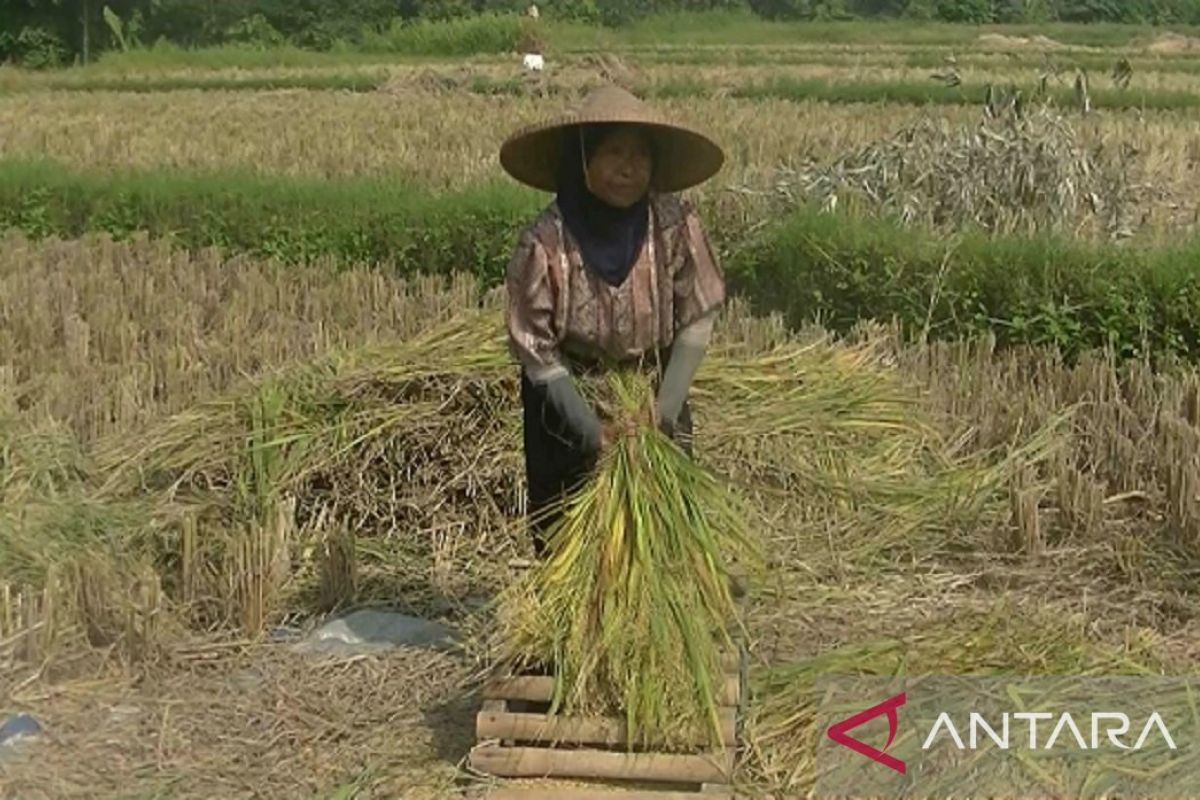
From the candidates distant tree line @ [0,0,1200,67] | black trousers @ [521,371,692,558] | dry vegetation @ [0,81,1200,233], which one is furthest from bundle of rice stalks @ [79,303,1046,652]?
distant tree line @ [0,0,1200,67]

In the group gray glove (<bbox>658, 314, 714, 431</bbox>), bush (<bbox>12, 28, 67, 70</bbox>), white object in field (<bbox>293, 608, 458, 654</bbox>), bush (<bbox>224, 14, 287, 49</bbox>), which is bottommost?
white object in field (<bbox>293, 608, 458, 654</bbox>)

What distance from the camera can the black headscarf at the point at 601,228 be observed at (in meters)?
3.45

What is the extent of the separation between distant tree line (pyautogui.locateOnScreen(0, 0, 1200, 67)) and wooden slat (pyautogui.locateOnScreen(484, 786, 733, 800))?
33840 mm

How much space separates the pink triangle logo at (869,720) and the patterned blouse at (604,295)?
3.13ft

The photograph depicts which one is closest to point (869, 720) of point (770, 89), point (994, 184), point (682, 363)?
point (682, 363)

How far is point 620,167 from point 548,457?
0.72 m

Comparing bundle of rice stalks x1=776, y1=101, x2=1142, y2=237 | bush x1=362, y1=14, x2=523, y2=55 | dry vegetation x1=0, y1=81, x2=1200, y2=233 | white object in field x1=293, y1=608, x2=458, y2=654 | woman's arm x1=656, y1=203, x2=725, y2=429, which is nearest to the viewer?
woman's arm x1=656, y1=203, x2=725, y2=429

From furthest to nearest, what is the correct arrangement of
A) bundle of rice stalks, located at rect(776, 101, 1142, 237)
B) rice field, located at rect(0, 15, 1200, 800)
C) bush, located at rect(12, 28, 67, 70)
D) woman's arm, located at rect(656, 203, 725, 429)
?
bush, located at rect(12, 28, 67, 70) → bundle of rice stalks, located at rect(776, 101, 1142, 237) → rice field, located at rect(0, 15, 1200, 800) → woman's arm, located at rect(656, 203, 725, 429)

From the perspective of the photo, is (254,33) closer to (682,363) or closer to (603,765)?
(682,363)

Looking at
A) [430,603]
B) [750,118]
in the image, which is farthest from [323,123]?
[430,603]

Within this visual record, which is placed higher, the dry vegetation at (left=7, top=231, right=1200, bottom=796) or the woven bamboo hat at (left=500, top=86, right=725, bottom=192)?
the woven bamboo hat at (left=500, top=86, right=725, bottom=192)

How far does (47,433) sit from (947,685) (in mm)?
3203

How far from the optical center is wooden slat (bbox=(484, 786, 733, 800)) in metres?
3.09

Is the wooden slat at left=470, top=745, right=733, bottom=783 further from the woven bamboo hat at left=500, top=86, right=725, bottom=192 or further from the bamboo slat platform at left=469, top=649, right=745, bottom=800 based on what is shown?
the woven bamboo hat at left=500, top=86, right=725, bottom=192
